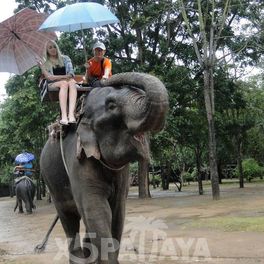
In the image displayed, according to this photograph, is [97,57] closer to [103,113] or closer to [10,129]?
[103,113]

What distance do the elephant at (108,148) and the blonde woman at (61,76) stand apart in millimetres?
154

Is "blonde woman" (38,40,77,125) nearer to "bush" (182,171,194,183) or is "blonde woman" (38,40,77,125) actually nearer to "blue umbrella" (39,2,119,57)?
"blue umbrella" (39,2,119,57)

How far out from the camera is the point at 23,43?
5.38 meters

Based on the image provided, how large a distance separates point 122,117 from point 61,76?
49.3 inches

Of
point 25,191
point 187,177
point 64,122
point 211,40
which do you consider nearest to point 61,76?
point 64,122

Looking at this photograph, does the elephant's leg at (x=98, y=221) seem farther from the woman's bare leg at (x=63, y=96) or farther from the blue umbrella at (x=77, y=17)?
the blue umbrella at (x=77, y=17)

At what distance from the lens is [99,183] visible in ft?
12.0

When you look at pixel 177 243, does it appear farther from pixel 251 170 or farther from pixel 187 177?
pixel 187 177

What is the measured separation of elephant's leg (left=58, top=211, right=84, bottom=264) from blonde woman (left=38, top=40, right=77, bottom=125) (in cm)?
102

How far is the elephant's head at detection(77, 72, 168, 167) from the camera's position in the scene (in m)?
2.96

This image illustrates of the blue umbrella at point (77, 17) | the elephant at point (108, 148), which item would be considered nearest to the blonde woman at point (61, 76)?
the elephant at point (108, 148)

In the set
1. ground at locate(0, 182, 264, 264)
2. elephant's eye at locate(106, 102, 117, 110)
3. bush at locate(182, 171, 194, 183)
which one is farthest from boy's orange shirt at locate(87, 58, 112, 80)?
bush at locate(182, 171, 194, 183)

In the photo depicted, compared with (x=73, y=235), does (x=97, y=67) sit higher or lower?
higher

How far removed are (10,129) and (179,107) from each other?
30.6ft
